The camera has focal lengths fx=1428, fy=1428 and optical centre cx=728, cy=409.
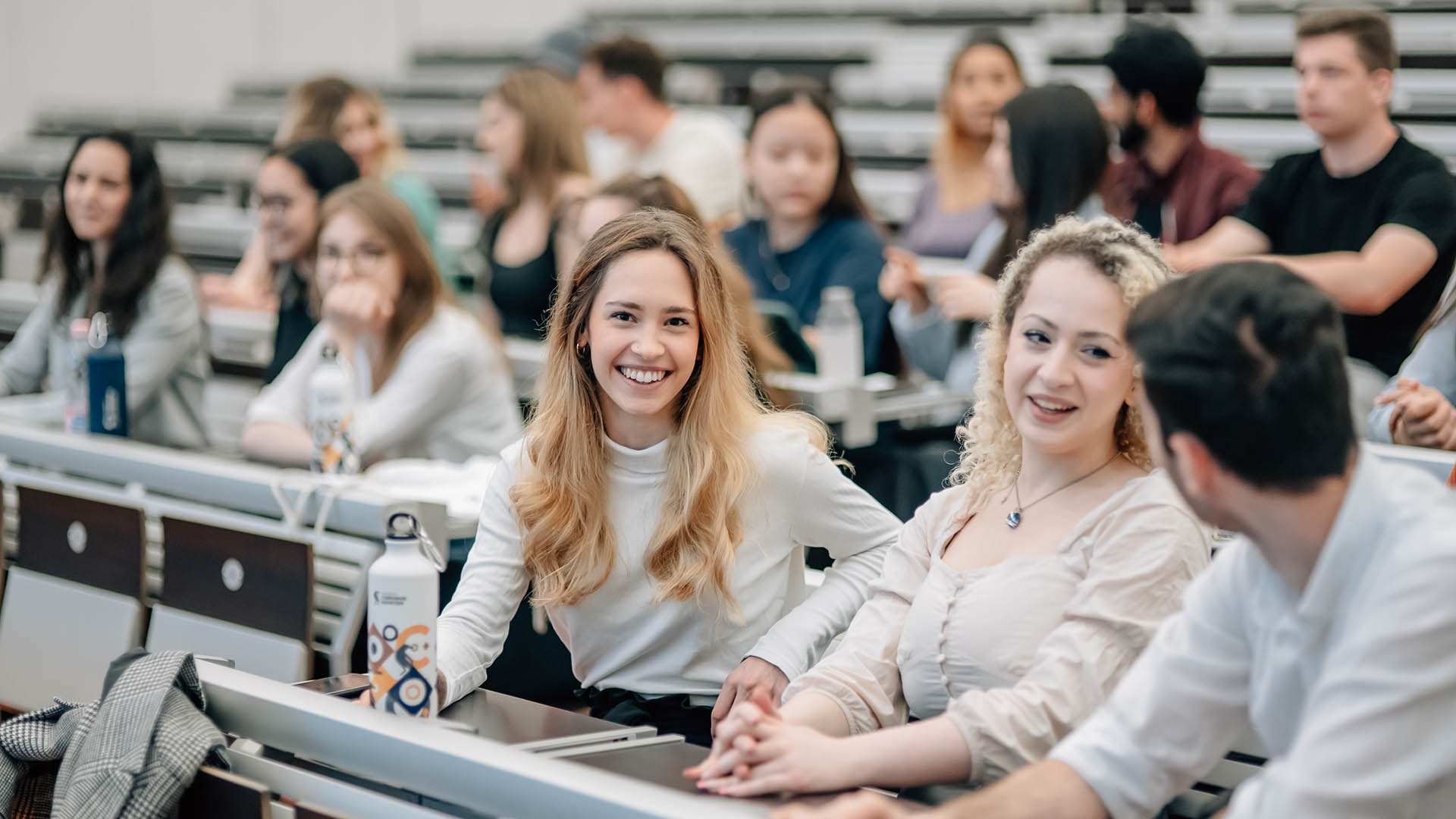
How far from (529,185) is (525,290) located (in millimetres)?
447

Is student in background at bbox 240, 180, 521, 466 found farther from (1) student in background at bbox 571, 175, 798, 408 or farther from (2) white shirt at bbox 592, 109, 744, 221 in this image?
(2) white shirt at bbox 592, 109, 744, 221

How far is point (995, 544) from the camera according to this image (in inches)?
69.0

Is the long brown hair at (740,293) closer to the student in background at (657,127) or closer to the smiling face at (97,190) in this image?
the smiling face at (97,190)

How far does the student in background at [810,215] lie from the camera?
3.93 m

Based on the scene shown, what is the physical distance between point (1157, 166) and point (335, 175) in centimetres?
235

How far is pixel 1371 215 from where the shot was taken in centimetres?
322

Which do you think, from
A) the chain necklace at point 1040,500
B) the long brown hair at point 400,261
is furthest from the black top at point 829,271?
the chain necklace at point 1040,500

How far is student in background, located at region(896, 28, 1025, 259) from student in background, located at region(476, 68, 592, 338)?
3.80 feet

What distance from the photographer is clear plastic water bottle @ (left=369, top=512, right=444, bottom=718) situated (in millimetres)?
1633

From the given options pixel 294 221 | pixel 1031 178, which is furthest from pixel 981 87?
pixel 294 221

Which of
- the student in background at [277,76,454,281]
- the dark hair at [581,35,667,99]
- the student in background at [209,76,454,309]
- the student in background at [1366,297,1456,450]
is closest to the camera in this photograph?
the student in background at [1366,297,1456,450]

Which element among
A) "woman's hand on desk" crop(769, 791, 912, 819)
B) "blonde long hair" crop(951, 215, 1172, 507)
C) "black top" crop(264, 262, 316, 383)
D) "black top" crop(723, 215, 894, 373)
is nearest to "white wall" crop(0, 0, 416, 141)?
"black top" crop(264, 262, 316, 383)

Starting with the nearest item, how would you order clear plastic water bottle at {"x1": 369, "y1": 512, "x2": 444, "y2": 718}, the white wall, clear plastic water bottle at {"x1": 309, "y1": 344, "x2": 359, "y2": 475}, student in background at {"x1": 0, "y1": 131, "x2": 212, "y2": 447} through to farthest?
clear plastic water bottle at {"x1": 369, "y1": 512, "x2": 444, "y2": 718}, clear plastic water bottle at {"x1": 309, "y1": 344, "x2": 359, "y2": 475}, student in background at {"x1": 0, "y1": 131, "x2": 212, "y2": 447}, the white wall

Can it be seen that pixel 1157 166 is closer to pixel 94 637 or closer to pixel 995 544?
pixel 995 544
